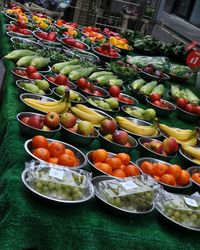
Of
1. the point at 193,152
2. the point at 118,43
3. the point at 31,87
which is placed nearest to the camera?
the point at 193,152

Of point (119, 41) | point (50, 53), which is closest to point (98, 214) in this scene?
point (50, 53)

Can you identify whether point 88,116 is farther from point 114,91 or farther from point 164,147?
point 114,91

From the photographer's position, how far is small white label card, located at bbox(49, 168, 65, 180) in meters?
1.65

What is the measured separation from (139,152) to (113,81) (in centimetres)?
110

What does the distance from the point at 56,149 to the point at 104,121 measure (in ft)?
1.60

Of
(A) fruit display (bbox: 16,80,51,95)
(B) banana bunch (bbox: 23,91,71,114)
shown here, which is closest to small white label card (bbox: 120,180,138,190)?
(B) banana bunch (bbox: 23,91,71,114)

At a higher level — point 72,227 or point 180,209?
point 180,209

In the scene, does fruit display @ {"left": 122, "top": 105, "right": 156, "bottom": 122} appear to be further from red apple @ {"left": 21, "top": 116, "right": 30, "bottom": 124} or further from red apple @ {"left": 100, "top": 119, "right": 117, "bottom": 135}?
red apple @ {"left": 21, "top": 116, "right": 30, "bottom": 124}

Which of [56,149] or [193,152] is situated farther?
[193,152]

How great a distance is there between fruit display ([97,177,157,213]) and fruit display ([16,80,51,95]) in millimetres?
1138

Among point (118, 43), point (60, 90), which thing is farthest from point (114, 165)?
point (118, 43)

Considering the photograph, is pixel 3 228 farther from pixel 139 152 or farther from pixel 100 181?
pixel 139 152

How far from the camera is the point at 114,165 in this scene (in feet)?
6.41

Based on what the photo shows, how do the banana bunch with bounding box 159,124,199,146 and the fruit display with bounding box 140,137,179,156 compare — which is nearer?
the fruit display with bounding box 140,137,179,156
